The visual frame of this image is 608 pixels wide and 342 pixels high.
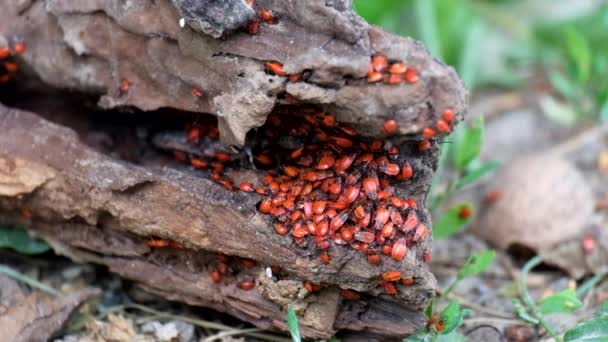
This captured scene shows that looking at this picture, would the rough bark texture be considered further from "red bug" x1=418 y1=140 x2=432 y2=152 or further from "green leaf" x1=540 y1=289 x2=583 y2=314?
"green leaf" x1=540 y1=289 x2=583 y2=314

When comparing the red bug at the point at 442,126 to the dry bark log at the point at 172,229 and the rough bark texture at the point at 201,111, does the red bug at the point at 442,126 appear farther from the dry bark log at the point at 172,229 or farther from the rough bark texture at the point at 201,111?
the dry bark log at the point at 172,229

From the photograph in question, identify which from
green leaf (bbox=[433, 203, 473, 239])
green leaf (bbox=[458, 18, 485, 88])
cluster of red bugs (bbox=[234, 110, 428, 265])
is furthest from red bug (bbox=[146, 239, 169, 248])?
green leaf (bbox=[458, 18, 485, 88])

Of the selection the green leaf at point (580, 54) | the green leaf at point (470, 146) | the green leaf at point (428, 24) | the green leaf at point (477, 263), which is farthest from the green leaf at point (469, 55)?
the green leaf at point (477, 263)

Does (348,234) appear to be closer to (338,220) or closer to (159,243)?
(338,220)

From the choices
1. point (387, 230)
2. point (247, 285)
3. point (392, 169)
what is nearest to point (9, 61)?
point (247, 285)

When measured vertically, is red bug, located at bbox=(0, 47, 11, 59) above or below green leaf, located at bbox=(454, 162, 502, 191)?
below

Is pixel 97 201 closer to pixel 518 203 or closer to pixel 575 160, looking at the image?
pixel 518 203
